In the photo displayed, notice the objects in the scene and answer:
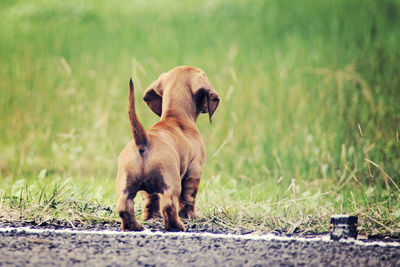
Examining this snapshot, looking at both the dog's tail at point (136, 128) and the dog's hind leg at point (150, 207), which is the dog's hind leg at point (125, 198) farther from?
the dog's hind leg at point (150, 207)

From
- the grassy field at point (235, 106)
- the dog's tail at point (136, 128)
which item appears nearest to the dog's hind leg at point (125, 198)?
the dog's tail at point (136, 128)

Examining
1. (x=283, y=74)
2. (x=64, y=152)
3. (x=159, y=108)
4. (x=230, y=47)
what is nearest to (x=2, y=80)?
(x=64, y=152)

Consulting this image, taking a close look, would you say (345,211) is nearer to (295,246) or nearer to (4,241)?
(295,246)

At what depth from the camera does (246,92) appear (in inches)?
320

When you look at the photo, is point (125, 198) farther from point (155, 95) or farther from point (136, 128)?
point (155, 95)

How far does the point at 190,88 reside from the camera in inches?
185

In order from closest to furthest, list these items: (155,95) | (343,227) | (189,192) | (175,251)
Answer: (175,251) < (343,227) < (189,192) < (155,95)

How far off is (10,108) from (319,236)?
5938 millimetres

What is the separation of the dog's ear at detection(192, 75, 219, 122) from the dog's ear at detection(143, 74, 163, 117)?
33 centimetres

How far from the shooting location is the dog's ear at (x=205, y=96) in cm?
457

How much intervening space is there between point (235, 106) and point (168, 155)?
4120 mm

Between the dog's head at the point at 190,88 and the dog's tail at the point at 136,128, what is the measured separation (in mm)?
897

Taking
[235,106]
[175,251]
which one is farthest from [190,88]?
[235,106]

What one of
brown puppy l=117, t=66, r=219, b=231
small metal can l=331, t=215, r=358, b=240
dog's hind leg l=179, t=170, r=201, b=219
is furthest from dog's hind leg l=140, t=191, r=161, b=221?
small metal can l=331, t=215, r=358, b=240
